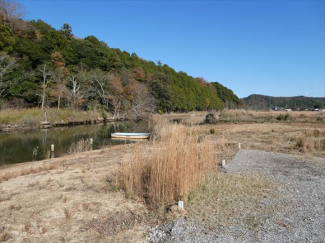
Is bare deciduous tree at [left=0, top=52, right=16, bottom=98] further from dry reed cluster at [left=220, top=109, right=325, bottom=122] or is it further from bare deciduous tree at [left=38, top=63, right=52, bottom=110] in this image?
dry reed cluster at [left=220, top=109, right=325, bottom=122]

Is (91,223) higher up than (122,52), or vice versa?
(122,52)

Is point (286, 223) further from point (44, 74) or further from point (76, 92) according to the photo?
point (76, 92)

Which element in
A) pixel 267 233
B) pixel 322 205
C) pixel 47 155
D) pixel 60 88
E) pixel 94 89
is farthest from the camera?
pixel 94 89

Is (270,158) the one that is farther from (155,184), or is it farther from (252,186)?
(155,184)

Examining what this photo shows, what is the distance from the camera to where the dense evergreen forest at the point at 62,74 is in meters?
27.5

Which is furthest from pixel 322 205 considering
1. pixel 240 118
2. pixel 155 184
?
pixel 240 118

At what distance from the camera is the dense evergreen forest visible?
27.5 meters

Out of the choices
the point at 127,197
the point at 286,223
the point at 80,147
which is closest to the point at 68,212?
the point at 127,197

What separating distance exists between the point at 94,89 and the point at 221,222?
110 ft

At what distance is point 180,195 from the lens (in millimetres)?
4434

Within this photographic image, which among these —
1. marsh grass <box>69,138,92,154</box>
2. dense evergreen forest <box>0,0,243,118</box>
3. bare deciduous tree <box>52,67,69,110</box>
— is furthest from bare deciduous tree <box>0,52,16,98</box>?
marsh grass <box>69,138,92,154</box>

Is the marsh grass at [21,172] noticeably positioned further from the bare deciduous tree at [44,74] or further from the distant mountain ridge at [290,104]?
the distant mountain ridge at [290,104]

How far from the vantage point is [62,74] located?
3114 cm

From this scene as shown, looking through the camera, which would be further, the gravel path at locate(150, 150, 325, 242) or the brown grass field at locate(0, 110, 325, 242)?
the brown grass field at locate(0, 110, 325, 242)
